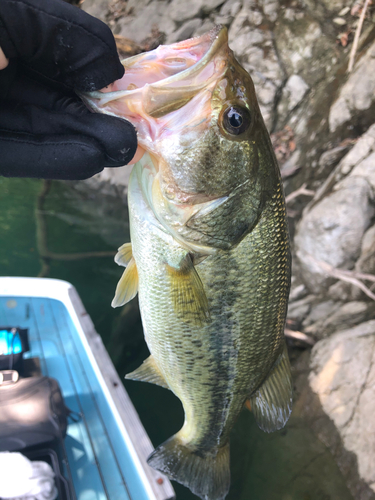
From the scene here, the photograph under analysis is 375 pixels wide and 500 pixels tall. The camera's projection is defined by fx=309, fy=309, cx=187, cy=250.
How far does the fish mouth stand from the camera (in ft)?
3.27

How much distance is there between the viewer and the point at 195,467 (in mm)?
1673

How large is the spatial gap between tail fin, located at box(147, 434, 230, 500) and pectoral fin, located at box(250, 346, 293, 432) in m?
0.37

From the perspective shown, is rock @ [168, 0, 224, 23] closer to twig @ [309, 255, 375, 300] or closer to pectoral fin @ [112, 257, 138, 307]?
twig @ [309, 255, 375, 300]

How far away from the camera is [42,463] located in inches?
86.2

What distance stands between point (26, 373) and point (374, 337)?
358 cm

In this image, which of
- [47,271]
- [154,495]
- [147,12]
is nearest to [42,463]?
[154,495]

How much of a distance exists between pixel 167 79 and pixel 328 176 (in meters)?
3.59

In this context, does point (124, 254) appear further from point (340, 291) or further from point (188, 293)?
A: point (340, 291)

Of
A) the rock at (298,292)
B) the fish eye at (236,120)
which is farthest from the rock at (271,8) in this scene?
the fish eye at (236,120)

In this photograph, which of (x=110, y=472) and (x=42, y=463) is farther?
(x=110, y=472)

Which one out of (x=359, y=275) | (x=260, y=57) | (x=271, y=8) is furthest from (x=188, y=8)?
(x=359, y=275)

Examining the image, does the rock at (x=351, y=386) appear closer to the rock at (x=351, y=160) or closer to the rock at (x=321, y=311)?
the rock at (x=321, y=311)

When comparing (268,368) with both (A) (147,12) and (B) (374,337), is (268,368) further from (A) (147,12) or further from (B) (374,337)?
(A) (147,12)

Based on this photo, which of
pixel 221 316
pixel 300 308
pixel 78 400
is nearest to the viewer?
pixel 221 316
